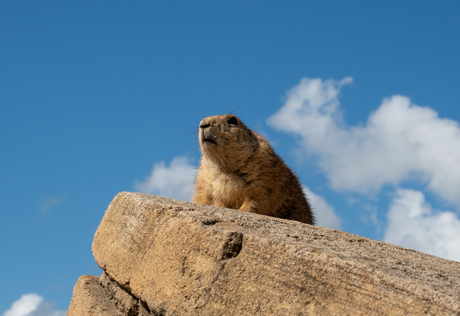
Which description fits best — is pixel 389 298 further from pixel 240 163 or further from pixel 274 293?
pixel 240 163

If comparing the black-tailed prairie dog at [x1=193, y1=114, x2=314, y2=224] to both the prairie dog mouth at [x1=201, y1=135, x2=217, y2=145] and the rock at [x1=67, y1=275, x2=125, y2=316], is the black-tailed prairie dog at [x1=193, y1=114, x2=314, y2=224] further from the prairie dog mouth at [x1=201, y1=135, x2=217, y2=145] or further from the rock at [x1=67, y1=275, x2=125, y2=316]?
the rock at [x1=67, y1=275, x2=125, y2=316]

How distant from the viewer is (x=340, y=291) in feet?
12.5

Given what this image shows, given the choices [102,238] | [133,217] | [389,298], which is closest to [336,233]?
[389,298]

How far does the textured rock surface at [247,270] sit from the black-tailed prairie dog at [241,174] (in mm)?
1555

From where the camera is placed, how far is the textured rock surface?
12.2 feet

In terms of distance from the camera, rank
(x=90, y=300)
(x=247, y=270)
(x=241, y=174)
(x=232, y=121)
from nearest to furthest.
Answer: (x=247, y=270)
(x=90, y=300)
(x=241, y=174)
(x=232, y=121)

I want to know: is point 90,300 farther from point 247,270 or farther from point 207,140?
point 207,140

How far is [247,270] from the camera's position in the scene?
437 centimetres

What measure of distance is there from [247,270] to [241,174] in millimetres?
3326

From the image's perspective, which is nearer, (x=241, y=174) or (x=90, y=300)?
(x=90, y=300)

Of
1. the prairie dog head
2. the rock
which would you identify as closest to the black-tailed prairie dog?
the prairie dog head

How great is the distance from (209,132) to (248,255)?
3.52 meters

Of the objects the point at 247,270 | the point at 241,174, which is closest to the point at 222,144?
the point at 241,174

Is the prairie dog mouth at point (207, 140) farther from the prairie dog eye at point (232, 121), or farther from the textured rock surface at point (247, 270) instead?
the textured rock surface at point (247, 270)
